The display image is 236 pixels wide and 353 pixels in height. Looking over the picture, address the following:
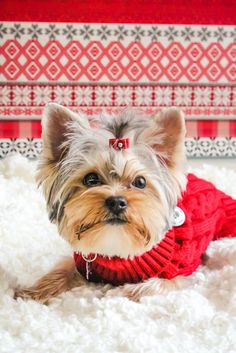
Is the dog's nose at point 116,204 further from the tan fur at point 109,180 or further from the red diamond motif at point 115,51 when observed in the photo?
the red diamond motif at point 115,51

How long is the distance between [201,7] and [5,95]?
1.07 metres

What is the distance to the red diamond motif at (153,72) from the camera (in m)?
2.66

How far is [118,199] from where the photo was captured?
4.02 feet

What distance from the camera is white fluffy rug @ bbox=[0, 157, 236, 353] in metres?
1.06

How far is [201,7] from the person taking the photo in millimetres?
2648

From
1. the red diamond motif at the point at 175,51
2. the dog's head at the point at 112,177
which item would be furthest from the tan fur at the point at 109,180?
the red diamond motif at the point at 175,51

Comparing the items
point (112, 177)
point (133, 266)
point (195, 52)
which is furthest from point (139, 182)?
point (195, 52)

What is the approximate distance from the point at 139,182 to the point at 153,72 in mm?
1447

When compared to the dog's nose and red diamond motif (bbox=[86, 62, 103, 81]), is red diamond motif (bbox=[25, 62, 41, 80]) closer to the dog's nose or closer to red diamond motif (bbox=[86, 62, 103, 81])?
red diamond motif (bbox=[86, 62, 103, 81])

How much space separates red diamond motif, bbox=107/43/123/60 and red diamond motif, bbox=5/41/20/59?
448mm

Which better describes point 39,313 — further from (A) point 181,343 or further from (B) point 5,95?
(B) point 5,95

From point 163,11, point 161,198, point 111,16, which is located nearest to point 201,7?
point 163,11

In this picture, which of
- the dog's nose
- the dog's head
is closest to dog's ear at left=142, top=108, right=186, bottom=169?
the dog's head

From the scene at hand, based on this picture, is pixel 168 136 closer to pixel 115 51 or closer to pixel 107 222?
pixel 107 222
